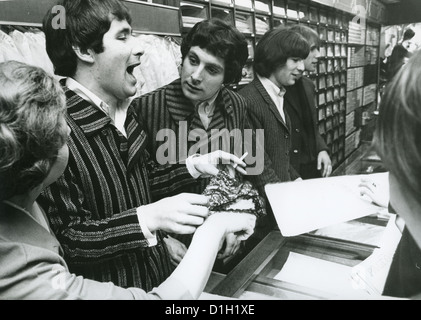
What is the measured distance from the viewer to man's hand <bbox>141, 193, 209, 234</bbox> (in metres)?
0.81

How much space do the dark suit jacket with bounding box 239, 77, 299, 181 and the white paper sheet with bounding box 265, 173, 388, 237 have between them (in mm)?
276

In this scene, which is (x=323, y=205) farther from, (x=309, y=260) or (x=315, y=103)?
(x=315, y=103)

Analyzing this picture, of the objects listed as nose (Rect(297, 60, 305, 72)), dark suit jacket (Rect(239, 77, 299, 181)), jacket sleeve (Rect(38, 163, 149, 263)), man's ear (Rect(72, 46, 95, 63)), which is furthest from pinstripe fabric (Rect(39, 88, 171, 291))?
nose (Rect(297, 60, 305, 72))

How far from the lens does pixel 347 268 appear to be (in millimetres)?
966

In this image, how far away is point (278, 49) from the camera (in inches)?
67.2

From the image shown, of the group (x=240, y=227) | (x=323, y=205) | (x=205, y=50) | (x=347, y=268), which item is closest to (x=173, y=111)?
(x=205, y=50)

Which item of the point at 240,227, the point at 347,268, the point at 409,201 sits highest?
the point at 409,201

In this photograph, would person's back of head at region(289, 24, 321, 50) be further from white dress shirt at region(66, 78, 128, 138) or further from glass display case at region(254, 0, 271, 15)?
white dress shirt at region(66, 78, 128, 138)

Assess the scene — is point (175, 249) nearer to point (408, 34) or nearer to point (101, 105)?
point (101, 105)

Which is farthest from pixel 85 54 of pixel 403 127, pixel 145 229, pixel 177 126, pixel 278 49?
pixel 278 49

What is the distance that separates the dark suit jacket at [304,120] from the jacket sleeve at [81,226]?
1.28 m

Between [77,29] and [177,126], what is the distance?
0.46 metres

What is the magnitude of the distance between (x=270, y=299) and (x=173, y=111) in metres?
0.71

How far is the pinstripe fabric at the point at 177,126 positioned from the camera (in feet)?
3.76
